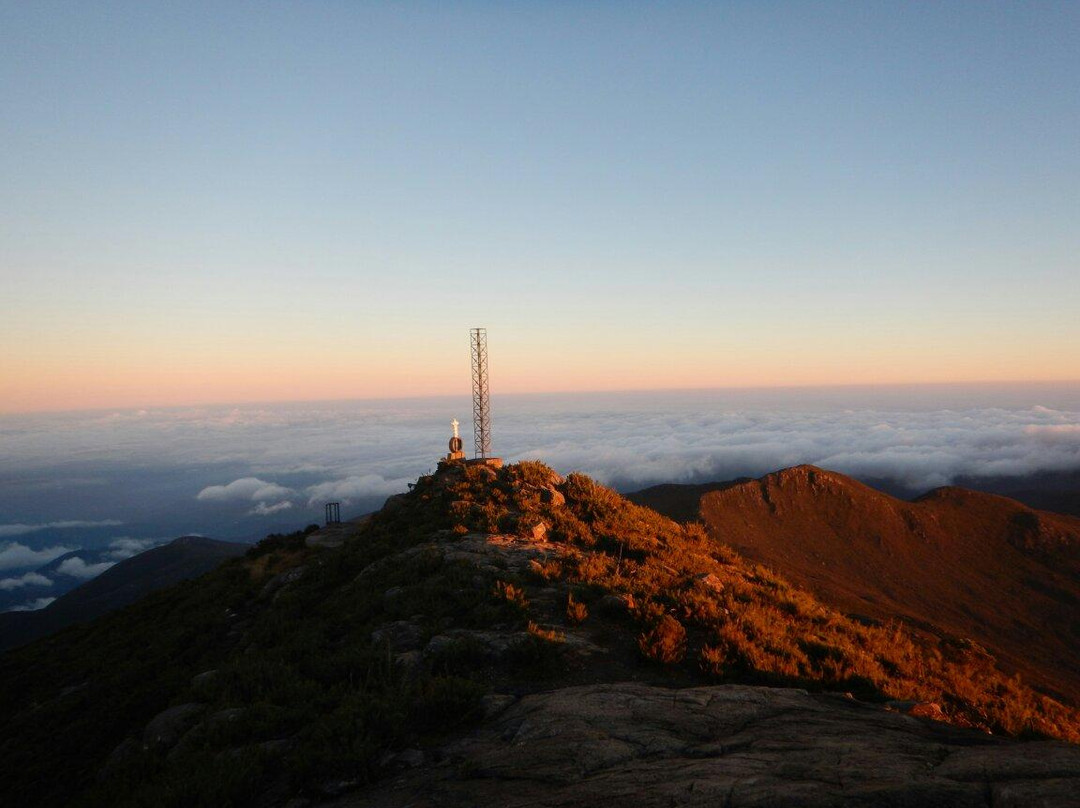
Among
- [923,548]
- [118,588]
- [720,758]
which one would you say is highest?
[720,758]

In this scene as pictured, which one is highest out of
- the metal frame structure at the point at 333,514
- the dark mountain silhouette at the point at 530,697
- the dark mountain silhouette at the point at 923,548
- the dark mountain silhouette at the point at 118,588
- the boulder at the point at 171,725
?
the dark mountain silhouette at the point at 530,697

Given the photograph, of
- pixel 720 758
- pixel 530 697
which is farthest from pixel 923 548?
pixel 720 758

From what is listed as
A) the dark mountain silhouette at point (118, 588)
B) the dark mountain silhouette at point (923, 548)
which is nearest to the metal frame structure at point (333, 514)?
the dark mountain silhouette at point (923, 548)

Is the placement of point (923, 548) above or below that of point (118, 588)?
above

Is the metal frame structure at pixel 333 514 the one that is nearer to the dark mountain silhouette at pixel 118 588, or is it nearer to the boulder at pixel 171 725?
the boulder at pixel 171 725

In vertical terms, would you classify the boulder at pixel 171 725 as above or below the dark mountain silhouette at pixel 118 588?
above

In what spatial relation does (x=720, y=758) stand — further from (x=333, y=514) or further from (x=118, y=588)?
(x=118, y=588)

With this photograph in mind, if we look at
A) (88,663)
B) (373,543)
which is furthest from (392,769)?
(88,663)
